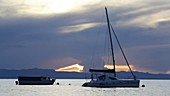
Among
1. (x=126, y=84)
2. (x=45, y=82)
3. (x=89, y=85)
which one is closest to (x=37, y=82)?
(x=45, y=82)

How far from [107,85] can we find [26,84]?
231 ft

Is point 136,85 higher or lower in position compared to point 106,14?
lower

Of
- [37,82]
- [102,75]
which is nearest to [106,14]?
[102,75]

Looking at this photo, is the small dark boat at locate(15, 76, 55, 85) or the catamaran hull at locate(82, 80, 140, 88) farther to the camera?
the small dark boat at locate(15, 76, 55, 85)

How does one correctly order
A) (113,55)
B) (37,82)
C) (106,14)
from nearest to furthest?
1. (113,55)
2. (106,14)
3. (37,82)

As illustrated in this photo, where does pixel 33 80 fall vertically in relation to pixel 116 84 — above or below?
above

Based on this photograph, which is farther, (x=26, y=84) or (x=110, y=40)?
(x=26, y=84)

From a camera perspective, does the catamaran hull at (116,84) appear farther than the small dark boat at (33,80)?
No

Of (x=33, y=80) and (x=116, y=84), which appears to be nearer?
(x=116, y=84)

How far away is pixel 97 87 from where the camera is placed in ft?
470

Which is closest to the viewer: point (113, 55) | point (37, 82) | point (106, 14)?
Answer: point (113, 55)

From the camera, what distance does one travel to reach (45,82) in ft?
652

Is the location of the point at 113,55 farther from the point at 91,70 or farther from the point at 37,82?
the point at 37,82

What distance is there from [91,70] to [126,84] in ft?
37.4
